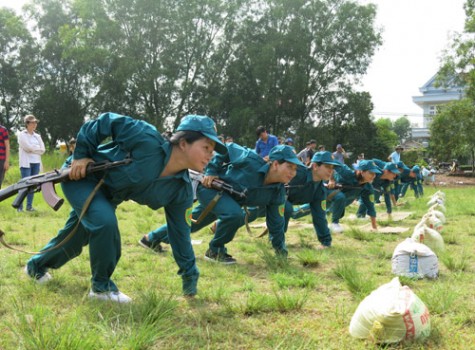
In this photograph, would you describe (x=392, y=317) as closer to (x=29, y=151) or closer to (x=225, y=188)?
(x=225, y=188)

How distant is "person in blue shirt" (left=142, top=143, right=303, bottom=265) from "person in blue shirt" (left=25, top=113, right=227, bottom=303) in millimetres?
1924

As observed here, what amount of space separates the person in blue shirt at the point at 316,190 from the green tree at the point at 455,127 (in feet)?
95.3

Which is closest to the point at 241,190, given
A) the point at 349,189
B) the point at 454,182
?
the point at 349,189

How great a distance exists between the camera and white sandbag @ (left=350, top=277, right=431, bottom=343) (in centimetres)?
306

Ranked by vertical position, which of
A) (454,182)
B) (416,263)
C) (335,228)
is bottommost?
(454,182)

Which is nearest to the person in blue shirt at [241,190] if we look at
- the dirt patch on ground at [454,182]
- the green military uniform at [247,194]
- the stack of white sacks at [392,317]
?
the green military uniform at [247,194]

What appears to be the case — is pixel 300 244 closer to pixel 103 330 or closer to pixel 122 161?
pixel 122 161

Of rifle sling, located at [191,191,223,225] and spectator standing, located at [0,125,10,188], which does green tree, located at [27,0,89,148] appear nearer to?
spectator standing, located at [0,125,10,188]

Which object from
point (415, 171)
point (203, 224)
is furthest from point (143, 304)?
point (415, 171)

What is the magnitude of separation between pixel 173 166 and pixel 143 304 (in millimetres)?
1113

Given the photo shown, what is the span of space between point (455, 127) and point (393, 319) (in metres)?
33.8

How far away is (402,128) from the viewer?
9575cm

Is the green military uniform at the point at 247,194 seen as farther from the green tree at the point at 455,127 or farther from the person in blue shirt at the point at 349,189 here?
the green tree at the point at 455,127

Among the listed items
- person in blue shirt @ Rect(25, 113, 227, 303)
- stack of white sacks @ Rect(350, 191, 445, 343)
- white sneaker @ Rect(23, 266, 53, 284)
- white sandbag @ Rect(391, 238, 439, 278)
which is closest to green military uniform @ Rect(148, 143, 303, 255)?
white sandbag @ Rect(391, 238, 439, 278)
